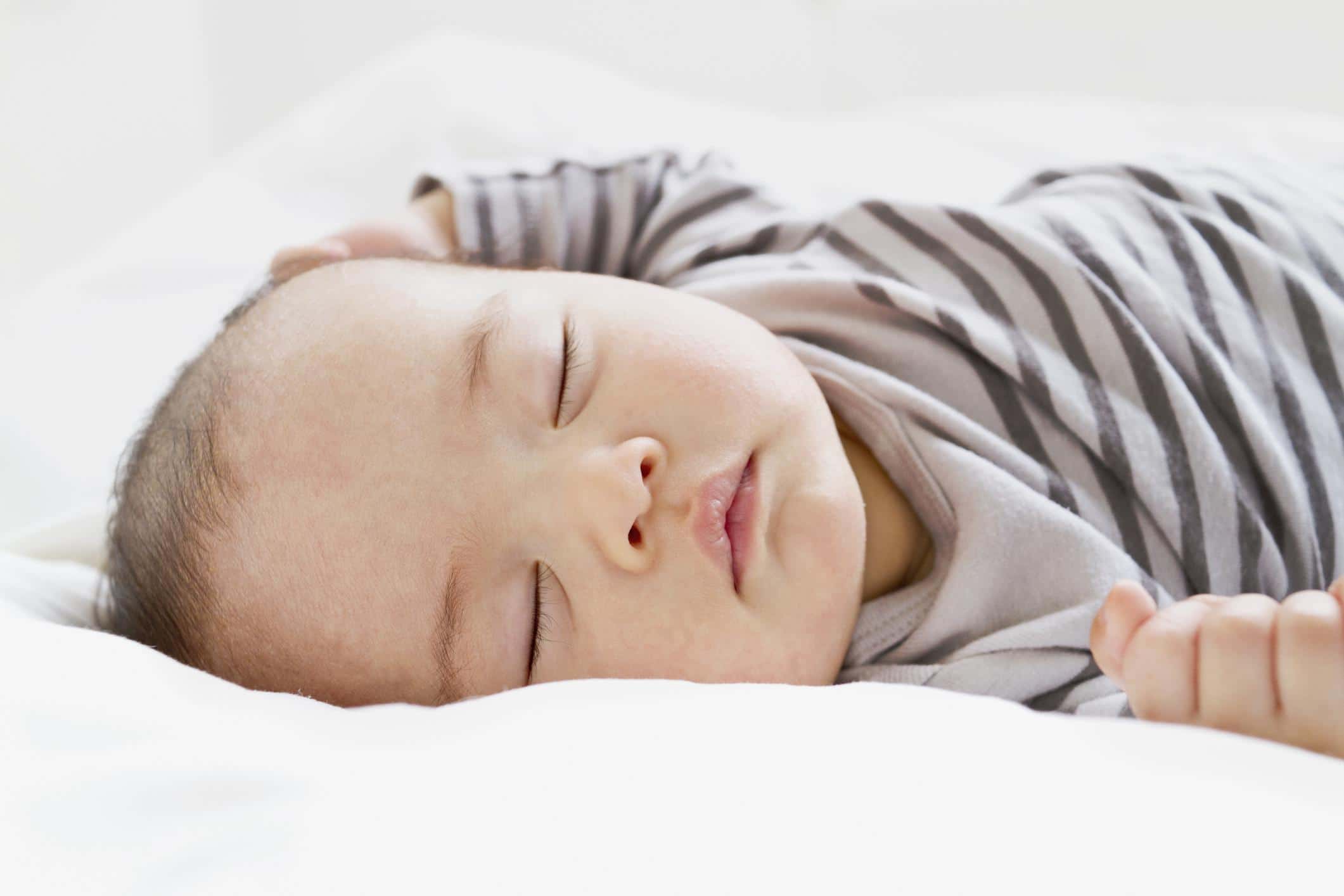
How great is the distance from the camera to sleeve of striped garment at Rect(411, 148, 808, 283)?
4.27 feet

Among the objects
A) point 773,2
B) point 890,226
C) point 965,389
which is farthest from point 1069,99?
point 965,389

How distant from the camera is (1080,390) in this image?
95 cm

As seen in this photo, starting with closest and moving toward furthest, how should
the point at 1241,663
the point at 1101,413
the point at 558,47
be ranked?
the point at 1241,663
the point at 1101,413
the point at 558,47

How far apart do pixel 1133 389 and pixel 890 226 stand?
285mm

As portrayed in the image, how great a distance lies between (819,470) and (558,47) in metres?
1.54

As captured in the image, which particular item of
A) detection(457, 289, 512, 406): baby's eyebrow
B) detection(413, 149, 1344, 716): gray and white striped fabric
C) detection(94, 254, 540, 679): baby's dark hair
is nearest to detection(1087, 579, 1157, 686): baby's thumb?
detection(413, 149, 1344, 716): gray and white striped fabric

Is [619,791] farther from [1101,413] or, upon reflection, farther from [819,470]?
[1101,413]

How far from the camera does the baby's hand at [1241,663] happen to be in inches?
23.6

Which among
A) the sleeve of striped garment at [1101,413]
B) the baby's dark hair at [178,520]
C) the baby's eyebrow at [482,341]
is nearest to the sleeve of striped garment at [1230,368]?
the sleeve of striped garment at [1101,413]

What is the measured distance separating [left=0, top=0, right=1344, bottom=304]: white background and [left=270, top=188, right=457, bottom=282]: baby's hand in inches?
13.9

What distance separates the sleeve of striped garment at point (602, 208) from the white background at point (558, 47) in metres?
0.35

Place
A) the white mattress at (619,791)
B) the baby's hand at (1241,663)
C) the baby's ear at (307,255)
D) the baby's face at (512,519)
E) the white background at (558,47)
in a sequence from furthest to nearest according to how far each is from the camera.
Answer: the white background at (558,47) → the baby's ear at (307,255) → the baby's face at (512,519) → the baby's hand at (1241,663) → the white mattress at (619,791)

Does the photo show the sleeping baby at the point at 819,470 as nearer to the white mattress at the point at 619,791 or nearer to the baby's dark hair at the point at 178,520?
the baby's dark hair at the point at 178,520

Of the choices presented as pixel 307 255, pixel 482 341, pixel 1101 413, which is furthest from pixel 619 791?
pixel 307 255
